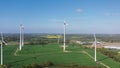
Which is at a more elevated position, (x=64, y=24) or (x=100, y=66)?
(x=64, y=24)

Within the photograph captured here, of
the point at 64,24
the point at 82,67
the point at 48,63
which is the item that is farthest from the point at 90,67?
the point at 64,24

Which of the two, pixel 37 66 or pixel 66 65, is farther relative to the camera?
pixel 66 65

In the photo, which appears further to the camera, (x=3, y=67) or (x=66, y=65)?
(x=66, y=65)

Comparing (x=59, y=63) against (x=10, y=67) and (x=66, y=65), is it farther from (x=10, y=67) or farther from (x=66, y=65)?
(x=10, y=67)

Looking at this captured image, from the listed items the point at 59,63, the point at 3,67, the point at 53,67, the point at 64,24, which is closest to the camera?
the point at 3,67

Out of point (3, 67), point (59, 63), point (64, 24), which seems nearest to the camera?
point (3, 67)

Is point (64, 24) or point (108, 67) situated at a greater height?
point (64, 24)

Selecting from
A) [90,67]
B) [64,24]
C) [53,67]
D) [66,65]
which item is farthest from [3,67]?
[64,24]

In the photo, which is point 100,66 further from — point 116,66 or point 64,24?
point 64,24

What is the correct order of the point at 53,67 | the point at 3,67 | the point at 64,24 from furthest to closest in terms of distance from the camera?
the point at 64,24, the point at 53,67, the point at 3,67
